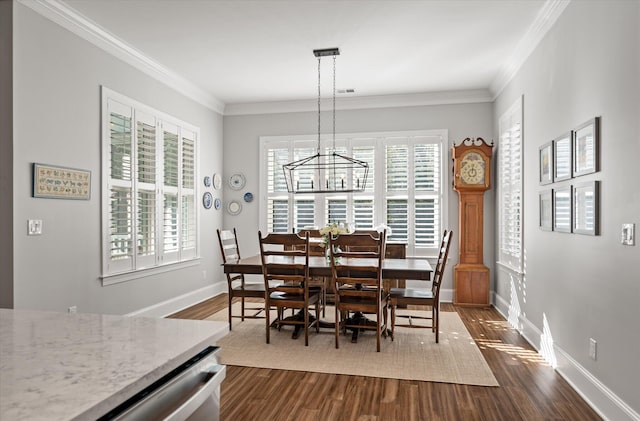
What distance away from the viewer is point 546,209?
12.4 ft

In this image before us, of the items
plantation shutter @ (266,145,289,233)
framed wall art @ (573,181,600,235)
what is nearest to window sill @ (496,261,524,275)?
framed wall art @ (573,181,600,235)

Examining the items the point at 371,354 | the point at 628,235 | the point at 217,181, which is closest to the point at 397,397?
the point at 371,354

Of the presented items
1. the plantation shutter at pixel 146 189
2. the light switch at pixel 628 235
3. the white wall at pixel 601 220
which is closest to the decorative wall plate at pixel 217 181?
the plantation shutter at pixel 146 189

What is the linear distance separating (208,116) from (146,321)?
5477 millimetres

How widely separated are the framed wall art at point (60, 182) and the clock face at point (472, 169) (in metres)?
4.48

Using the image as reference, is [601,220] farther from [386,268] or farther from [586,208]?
[386,268]

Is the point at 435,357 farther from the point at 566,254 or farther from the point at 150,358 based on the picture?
the point at 150,358

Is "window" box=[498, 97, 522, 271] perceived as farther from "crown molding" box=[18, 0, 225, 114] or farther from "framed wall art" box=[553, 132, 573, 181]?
"crown molding" box=[18, 0, 225, 114]

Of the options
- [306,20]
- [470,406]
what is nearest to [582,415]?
[470,406]

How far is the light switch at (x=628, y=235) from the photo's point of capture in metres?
2.32

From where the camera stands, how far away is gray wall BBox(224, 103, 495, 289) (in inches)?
242

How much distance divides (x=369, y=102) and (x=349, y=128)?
0.48 m

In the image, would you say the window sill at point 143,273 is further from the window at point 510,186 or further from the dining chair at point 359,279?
the window at point 510,186

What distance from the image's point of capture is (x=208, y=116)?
6445 mm
